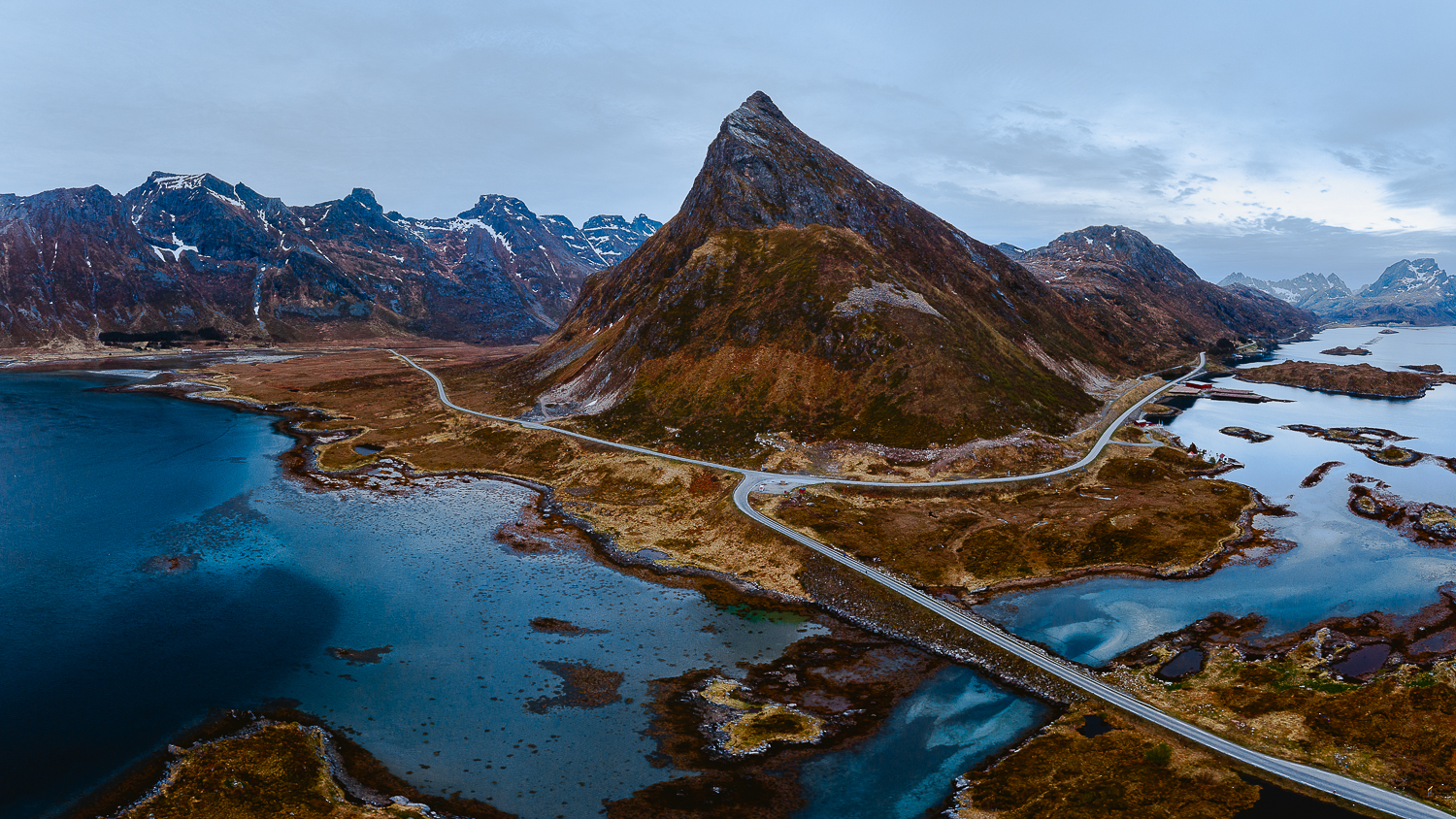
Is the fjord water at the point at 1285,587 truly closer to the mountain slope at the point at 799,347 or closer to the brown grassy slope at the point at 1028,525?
the brown grassy slope at the point at 1028,525

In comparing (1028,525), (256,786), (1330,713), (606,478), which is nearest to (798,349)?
(606,478)

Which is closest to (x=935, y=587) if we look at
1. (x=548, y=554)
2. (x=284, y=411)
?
(x=548, y=554)

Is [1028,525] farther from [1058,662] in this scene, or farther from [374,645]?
[374,645]

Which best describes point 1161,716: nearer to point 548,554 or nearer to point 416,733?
point 416,733

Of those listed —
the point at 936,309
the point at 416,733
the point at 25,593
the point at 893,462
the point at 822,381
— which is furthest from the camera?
the point at 936,309

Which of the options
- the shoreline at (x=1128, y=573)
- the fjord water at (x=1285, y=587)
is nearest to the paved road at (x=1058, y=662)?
the fjord water at (x=1285, y=587)

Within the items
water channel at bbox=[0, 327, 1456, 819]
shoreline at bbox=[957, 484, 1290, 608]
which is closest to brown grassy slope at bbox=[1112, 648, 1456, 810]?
water channel at bbox=[0, 327, 1456, 819]
